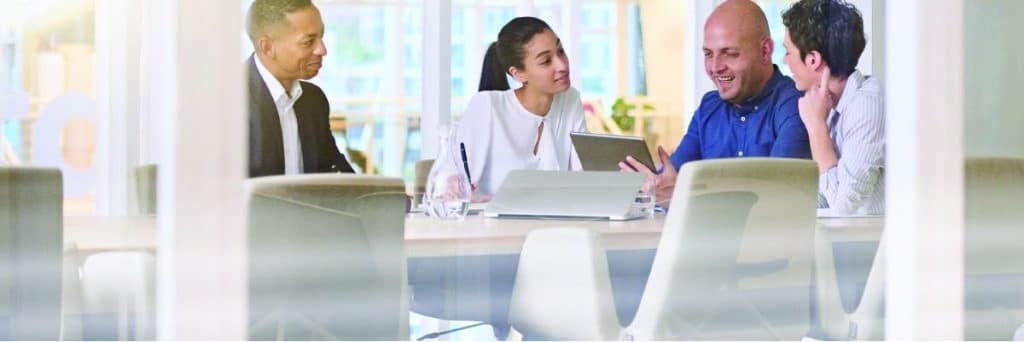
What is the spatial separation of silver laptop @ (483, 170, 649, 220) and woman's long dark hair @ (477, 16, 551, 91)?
0.29 meters

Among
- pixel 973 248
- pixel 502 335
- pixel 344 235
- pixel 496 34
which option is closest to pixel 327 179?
pixel 344 235

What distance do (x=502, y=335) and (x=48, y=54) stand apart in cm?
88

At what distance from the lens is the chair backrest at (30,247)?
5.55 ft

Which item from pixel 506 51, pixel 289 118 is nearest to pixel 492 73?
pixel 506 51

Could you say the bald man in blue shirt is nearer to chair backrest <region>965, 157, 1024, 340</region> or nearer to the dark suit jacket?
chair backrest <region>965, 157, 1024, 340</region>

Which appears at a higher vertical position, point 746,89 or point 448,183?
point 746,89

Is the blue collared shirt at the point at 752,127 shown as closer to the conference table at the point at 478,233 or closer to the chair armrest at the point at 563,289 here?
the conference table at the point at 478,233

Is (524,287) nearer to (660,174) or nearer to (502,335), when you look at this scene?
(502,335)

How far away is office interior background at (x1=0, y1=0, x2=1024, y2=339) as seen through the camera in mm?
1557

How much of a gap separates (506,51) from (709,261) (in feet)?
2.74

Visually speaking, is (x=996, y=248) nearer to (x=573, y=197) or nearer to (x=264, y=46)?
(x=573, y=197)

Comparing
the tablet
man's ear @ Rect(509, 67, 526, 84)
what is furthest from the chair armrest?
man's ear @ Rect(509, 67, 526, 84)

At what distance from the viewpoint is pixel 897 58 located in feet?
6.65

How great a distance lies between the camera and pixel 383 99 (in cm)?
214
